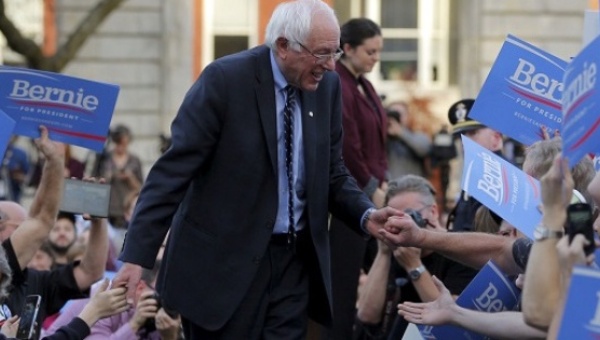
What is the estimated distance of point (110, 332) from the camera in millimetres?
8531

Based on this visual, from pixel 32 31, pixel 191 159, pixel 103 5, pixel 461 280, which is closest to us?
pixel 191 159

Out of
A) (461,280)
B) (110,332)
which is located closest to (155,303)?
(110,332)

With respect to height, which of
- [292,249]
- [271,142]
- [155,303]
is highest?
[271,142]

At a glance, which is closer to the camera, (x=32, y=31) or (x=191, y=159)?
(x=191, y=159)

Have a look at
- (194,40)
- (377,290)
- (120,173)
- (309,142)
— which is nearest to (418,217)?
(377,290)

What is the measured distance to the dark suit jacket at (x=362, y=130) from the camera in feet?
31.0

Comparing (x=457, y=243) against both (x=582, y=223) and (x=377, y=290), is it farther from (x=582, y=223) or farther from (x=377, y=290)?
(x=582, y=223)

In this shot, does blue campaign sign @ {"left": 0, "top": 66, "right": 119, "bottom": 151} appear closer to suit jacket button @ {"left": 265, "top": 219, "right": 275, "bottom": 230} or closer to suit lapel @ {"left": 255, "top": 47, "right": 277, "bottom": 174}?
suit lapel @ {"left": 255, "top": 47, "right": 277, "bottom": 174}

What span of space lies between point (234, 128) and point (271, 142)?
145 millimetres

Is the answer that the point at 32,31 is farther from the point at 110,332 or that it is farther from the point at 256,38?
the point at 110,332

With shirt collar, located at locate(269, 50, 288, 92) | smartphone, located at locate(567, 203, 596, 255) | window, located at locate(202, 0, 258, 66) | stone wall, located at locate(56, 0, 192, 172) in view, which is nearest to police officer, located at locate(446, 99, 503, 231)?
shirt collar, located at locate(269, 50, 288, 92)

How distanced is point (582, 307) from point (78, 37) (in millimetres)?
13533

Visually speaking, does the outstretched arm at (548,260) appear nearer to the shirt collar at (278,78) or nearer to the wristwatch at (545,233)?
the wristwatch at (545,233)

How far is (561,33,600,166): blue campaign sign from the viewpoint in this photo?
5.05 metres
